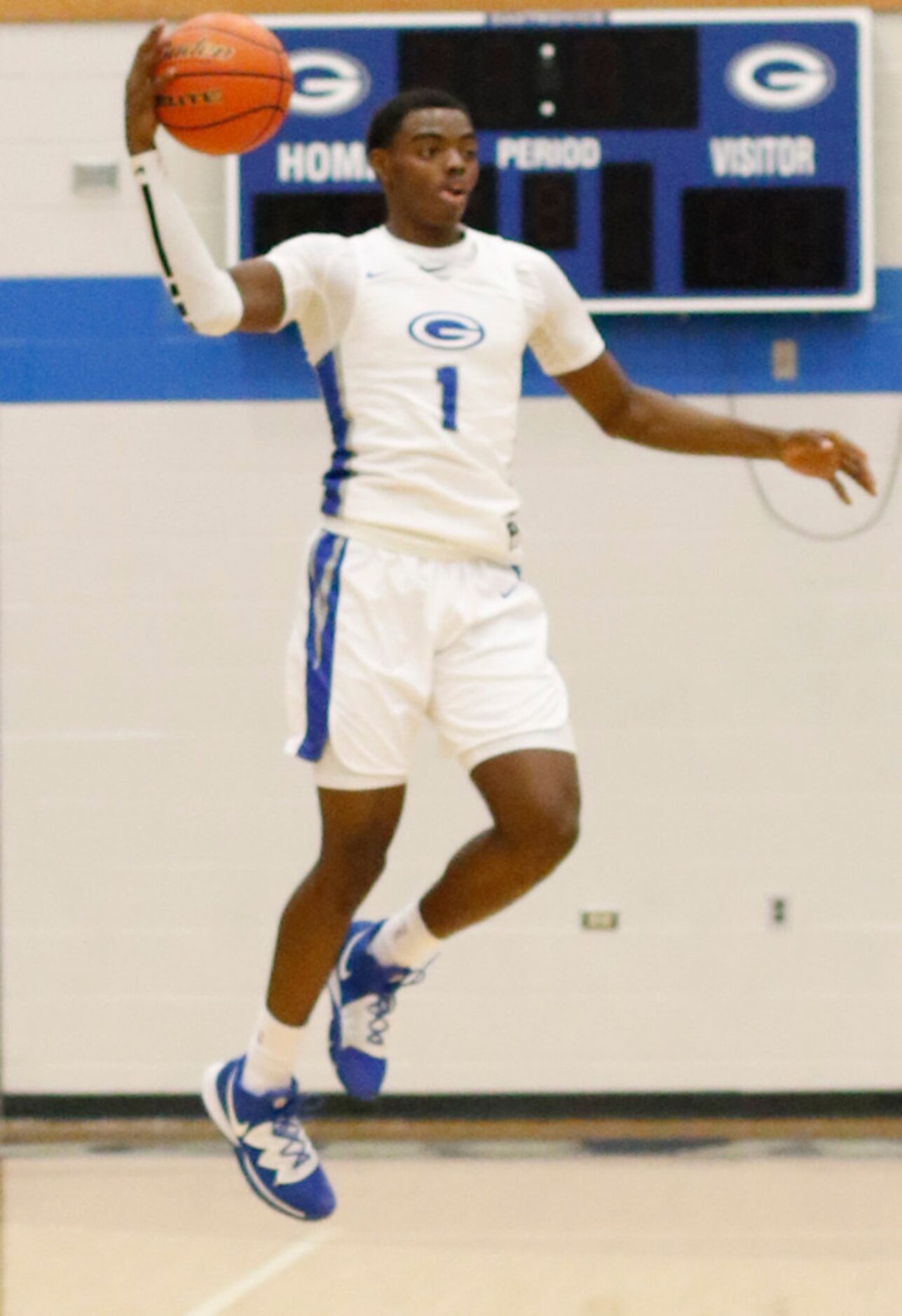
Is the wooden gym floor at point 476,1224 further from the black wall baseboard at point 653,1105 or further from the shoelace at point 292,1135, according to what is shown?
the shoelace at point 292,1135

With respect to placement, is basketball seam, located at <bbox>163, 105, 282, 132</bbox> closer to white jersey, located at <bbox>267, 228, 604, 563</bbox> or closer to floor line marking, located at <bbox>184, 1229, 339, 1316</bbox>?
white jersey, located at <bbox>267, 228, 604, 563</bbox>

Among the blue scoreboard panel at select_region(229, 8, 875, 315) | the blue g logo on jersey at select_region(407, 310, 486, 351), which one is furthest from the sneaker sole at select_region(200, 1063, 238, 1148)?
the blue scoreboard panel at select_region(229, 8, 875, 315)

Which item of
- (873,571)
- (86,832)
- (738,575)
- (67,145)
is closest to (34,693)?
(86,832)

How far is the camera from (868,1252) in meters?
4.32

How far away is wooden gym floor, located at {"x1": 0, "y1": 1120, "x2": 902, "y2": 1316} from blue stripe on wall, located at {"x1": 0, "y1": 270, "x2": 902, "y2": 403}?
2.13m

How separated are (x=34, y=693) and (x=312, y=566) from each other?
2.25 metres

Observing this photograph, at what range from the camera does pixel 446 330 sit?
3.48 meters

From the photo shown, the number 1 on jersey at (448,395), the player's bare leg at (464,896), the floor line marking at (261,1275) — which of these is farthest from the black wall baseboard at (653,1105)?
the number 1 on jersey at (448,395)

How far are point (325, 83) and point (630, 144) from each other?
859 millimetres

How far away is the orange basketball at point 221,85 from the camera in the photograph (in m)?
3.23

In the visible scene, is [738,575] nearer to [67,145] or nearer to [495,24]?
[495,24]

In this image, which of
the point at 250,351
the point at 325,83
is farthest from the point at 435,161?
the point at 250,351

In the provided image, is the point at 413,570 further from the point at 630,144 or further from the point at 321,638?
the point at 630,144

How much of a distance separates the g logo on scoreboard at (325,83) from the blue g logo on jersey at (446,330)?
6.62 ft
